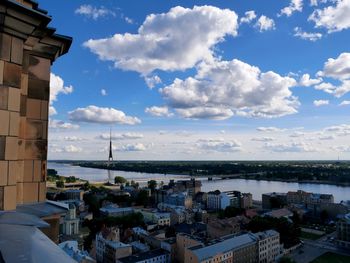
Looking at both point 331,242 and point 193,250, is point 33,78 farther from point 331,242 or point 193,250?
point 331,242

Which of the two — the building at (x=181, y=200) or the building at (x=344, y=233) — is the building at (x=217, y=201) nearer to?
the building at (x=181, y=200)

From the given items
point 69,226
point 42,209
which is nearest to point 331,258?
point 69,226

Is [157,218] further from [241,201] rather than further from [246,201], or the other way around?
[246,201]

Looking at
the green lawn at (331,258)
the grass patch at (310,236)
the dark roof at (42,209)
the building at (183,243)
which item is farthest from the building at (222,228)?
the dark roof at (42,209)

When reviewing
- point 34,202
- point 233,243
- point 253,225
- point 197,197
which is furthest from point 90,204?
point 34,202

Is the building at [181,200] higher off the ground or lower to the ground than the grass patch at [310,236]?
higher

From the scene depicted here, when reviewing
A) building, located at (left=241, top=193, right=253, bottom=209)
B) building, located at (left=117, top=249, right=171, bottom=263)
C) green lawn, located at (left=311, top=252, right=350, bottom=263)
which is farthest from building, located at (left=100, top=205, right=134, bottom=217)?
green lawn, located at (left=311, top=252, right=350, bottom=263)
